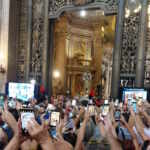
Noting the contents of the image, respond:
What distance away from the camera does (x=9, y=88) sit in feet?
26.6

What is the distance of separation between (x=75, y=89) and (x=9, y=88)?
686cm

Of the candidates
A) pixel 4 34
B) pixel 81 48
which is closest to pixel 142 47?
pixel 4 34

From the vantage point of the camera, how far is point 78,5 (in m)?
8.28

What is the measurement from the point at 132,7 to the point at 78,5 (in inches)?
86.2

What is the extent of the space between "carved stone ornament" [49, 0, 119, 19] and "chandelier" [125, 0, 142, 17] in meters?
0.45

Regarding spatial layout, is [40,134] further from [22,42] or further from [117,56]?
[22,42]

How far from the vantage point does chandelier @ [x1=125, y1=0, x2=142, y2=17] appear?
7.35 meters

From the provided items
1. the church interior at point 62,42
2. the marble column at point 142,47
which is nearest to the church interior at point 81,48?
the church interior at point 62,42

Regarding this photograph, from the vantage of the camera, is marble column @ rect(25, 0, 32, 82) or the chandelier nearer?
the chandelier

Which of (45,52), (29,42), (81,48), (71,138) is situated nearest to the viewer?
(71,138)

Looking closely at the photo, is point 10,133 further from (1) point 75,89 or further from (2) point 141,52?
(1) point 75,89

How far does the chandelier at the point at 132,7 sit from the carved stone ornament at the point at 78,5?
0.45 meters

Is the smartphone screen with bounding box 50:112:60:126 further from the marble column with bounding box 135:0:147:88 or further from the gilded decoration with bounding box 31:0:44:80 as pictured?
the gilded decoration with bounding box 31:0:44:80

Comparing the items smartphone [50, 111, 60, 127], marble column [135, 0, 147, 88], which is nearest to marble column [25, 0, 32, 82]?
marble column [135, 0, 147, 88]
